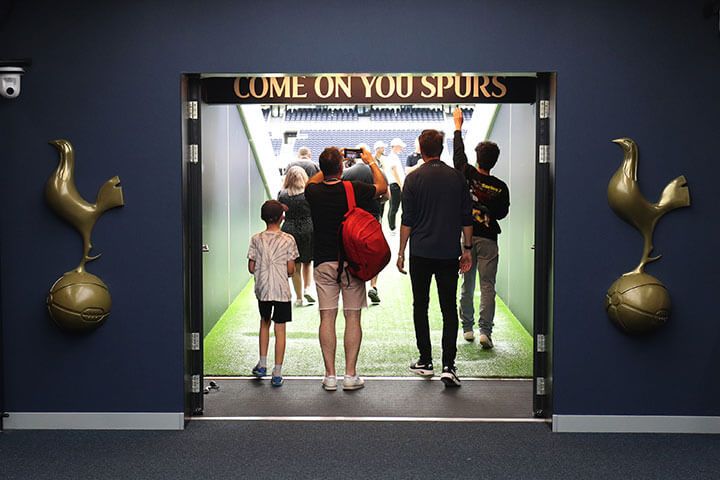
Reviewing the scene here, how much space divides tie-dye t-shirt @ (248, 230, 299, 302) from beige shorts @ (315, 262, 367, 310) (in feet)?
0.79

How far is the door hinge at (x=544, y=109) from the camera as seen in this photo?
5.77 m

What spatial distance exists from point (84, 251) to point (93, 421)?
0.94 m

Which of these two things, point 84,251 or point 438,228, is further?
point 438,228

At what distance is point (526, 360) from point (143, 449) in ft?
10.4

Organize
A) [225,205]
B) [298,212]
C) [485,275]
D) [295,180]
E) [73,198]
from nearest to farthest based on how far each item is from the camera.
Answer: [73,198] → [485,275] → [295,180] → [298,212] → [225,205]

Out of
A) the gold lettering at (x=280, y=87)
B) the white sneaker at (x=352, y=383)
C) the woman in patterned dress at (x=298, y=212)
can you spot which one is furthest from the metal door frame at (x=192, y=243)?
the woman in patterned dress at (x=298, y=212)

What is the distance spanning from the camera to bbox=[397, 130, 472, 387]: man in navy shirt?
21.4 feet

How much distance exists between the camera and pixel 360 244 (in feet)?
21.0

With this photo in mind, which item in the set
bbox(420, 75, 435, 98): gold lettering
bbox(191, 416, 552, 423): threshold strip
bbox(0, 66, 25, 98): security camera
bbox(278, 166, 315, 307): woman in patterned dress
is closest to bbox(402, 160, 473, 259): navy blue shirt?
bbox(420, 75, 435, 98): gold lettering

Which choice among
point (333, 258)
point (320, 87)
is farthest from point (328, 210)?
point (320, 87)

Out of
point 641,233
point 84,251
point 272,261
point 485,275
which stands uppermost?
point 641,233

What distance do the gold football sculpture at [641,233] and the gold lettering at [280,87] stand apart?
6.24ft

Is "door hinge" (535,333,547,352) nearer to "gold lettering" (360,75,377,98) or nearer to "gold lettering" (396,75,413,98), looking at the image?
"gold lettering" (396,75,413,98)

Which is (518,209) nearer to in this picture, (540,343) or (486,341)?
(486,341)
